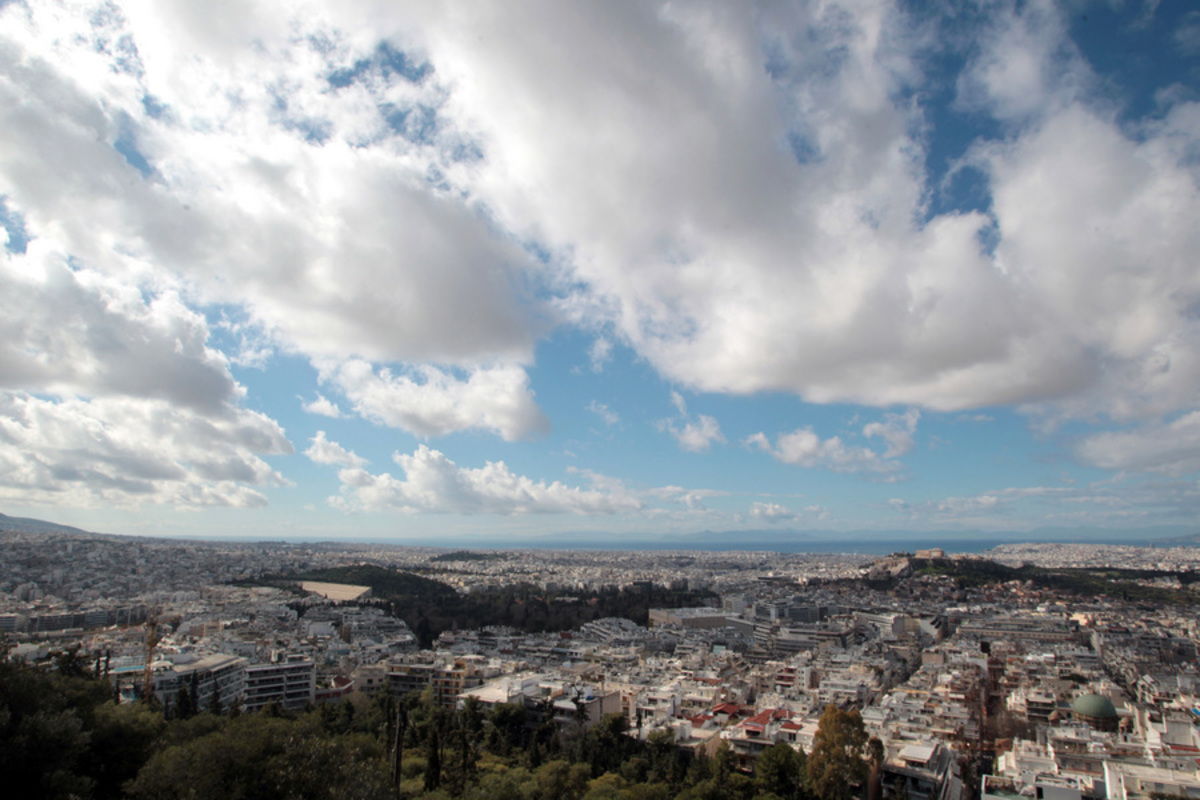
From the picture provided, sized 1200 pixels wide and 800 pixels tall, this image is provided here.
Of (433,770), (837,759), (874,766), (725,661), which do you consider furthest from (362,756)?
(725,661)

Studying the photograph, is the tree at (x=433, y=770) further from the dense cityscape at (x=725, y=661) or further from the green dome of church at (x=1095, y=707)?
the green dome of church at (x=1095, y=707)

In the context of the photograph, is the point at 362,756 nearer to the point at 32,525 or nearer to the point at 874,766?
the point at 874,766

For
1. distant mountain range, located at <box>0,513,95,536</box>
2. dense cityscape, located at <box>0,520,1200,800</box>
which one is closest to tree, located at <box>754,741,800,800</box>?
dense cityscape, located at <box>0,520,1200,800</box>

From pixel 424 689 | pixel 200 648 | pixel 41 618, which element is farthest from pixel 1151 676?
pixel 41 618

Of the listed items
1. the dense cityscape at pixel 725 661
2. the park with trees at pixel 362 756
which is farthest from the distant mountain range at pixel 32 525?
the park with trees at pixel 362 756

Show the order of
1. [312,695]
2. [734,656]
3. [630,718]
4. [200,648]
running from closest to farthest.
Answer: [630,718] → [312,695] → [200,648] → [734,656]

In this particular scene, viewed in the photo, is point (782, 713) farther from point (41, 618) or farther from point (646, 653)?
point (41, 618)
